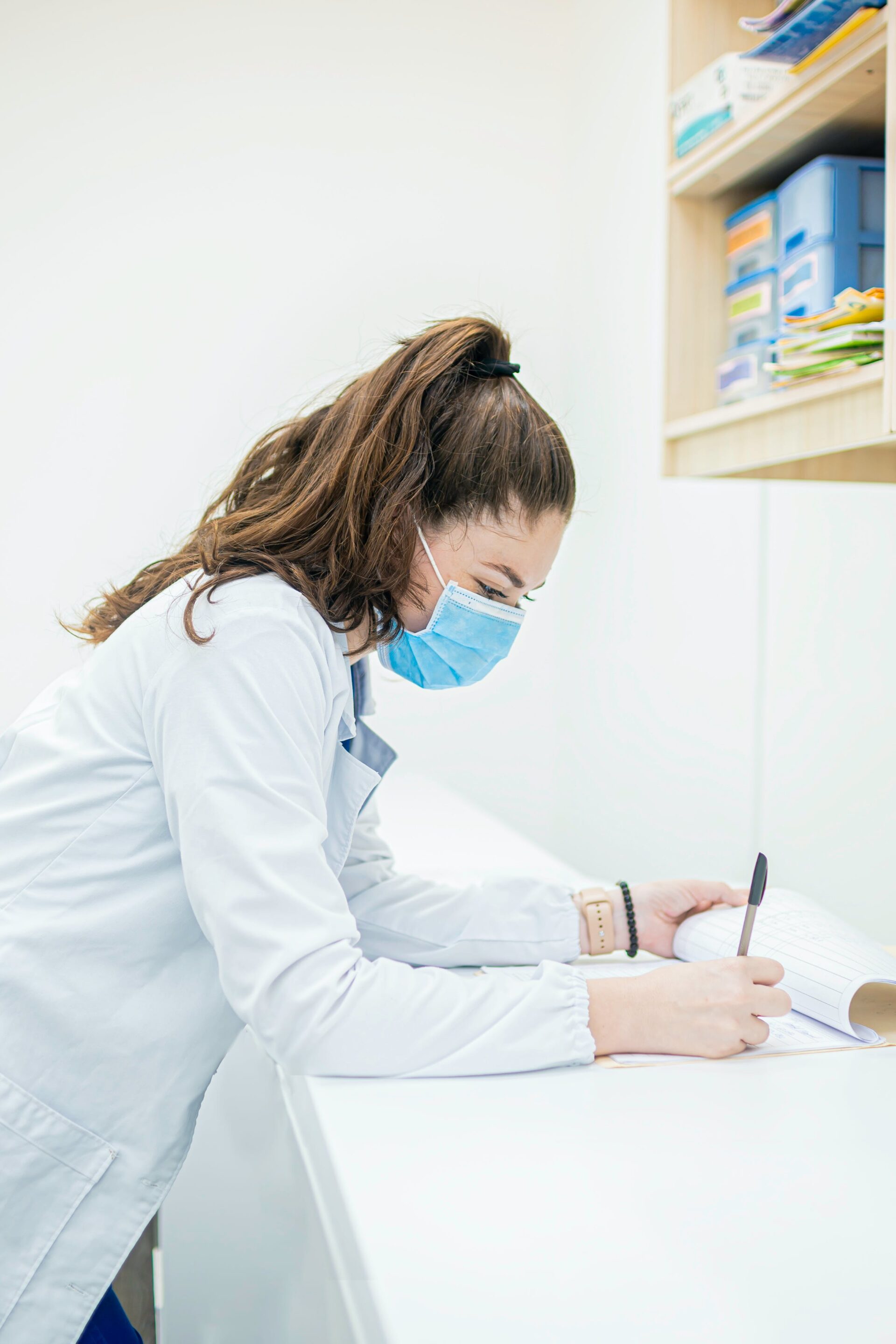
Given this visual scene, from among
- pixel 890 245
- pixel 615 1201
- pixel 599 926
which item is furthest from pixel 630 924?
pixel 890 245

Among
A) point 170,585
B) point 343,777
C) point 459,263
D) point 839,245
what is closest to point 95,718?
point 170,585

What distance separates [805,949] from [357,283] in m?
2.85

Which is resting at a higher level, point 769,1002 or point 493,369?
point 493,369

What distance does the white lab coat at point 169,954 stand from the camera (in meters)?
0.75

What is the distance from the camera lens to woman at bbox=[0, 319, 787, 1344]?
0.76 metres

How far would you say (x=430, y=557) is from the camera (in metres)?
0.98

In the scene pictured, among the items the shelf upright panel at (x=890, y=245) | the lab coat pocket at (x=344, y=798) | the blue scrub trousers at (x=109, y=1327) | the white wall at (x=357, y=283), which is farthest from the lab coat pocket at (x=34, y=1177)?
the white wall at (x=357, y=283)

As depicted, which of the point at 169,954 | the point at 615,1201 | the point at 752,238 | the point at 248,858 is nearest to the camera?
the point at 615,1201

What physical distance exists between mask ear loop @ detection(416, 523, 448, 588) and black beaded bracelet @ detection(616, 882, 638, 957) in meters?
0.38

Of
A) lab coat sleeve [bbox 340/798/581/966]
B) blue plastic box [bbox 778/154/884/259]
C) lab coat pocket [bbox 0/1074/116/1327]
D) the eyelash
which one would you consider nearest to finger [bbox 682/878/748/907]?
lab coat sleeve [bbox 340/798/581/966]

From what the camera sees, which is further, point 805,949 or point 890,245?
point 890,245

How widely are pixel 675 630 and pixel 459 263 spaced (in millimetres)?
1529

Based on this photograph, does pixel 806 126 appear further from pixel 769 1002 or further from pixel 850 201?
pixel 769 1002

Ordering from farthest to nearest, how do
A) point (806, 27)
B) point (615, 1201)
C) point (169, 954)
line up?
point (806, 27) → point (169, 954) → point (615, 1201)
